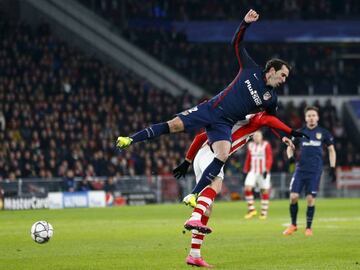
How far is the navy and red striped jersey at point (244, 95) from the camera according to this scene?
46.8 feet

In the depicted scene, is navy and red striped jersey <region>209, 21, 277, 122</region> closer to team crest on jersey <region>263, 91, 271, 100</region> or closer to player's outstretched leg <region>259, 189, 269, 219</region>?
team crest on jersey <region>263, 91, 271, 100</region>

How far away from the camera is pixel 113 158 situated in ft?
131

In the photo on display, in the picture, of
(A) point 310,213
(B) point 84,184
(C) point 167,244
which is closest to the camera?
(C) point 167,244

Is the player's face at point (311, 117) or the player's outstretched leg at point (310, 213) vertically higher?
the player's face at point (311, 117)

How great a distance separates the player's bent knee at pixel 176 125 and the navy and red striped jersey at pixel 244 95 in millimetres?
557

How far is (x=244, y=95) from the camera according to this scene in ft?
46.8

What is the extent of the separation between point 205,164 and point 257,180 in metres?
18.0

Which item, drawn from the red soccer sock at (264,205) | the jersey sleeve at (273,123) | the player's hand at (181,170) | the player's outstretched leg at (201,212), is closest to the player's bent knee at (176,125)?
the player's outstretched leg at (201,212)

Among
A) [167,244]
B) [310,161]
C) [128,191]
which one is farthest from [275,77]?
[128,191]

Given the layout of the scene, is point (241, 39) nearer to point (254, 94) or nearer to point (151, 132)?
point (254, 94)

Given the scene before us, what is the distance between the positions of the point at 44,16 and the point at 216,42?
346 inches

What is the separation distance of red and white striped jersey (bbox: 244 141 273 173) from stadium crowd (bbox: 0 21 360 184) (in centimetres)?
447

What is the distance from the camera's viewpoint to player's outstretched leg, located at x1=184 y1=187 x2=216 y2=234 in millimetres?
13391

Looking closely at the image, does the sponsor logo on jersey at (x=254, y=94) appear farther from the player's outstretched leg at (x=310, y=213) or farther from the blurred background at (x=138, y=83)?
the blurred background at (x=138, y=83)
